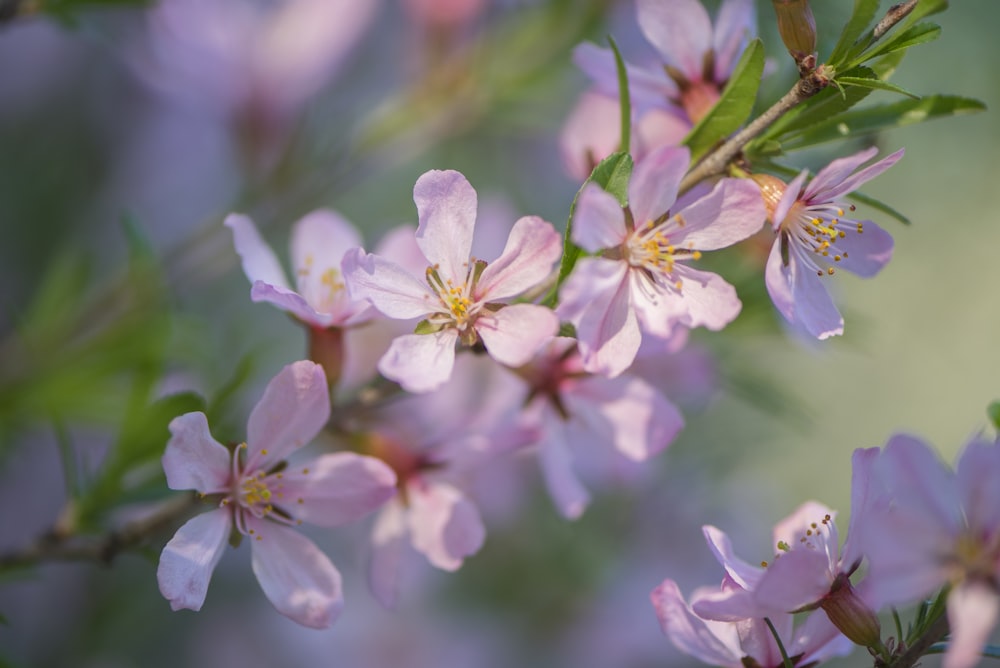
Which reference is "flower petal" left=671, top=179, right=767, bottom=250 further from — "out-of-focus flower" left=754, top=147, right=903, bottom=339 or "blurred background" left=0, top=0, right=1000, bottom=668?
"blurred background" left=0, top=0, right=1000, bottom=668

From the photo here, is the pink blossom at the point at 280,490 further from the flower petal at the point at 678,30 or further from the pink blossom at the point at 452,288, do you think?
the flower petal at the point at 678,30

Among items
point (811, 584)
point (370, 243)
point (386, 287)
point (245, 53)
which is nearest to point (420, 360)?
point (386, 287)

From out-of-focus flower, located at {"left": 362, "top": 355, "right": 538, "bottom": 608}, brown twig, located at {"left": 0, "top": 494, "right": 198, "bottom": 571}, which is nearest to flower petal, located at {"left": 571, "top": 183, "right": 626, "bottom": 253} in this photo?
out-of-focus flower, located at {"left": 362, "top": 355, "right": 538, "bottom": 608}

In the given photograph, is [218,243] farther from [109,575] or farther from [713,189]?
[713,189]

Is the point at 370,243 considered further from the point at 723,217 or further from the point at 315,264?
the point at 723,217

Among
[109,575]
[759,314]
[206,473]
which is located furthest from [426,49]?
[109,575]

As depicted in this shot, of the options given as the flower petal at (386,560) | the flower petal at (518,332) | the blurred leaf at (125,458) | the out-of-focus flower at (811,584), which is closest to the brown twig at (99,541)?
the blurred leaf at (125,458)
